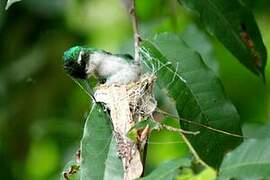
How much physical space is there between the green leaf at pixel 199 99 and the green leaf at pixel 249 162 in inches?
8.4

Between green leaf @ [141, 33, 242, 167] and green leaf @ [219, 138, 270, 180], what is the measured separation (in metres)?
0.21

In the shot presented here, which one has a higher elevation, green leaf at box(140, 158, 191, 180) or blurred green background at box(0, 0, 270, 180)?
green leaf at box(140, 158, 191, 180)

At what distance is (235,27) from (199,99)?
28 centimetres

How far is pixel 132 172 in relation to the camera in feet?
4.99

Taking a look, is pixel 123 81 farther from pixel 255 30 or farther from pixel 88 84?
pixel 255 30

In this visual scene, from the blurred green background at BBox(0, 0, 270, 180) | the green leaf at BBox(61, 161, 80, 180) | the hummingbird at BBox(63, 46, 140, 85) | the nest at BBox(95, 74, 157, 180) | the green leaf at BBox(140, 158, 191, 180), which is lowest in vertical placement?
the blurred green background at BBox(0, 0, 270, 180)

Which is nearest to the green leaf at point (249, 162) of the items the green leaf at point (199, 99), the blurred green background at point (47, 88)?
the green leaf at point (199, 99)

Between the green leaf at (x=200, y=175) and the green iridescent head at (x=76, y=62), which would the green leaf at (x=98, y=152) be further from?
the green leaf at (x=200, y=175)

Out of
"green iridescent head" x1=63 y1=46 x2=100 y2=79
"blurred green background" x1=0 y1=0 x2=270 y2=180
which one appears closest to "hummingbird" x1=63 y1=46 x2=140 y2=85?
"green iridescent head" x1=63 y1=46 x2=100 y2=79

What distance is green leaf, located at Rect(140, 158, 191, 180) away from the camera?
1.49m

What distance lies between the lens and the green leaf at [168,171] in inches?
58.7

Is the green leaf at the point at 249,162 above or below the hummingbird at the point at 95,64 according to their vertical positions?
below

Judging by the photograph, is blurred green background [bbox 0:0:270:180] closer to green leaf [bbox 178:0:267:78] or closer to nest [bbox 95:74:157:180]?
green leaf [bbox 178:0:267:78]

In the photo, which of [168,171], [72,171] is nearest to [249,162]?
[168,171]
